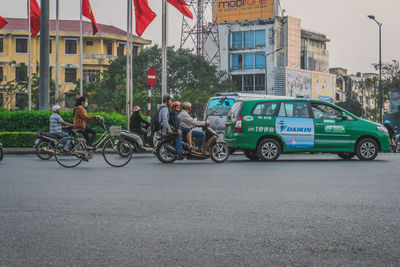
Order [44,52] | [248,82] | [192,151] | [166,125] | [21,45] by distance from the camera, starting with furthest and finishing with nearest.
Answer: [248,82], [21,45], [44,52], [192,151], [166,125]

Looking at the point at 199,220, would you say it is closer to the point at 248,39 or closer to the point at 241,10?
the point at 248,39

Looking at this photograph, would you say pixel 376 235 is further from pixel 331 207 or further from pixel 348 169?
pixel 348 169

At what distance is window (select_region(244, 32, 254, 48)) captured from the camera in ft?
230

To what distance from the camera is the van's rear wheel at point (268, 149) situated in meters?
16.4

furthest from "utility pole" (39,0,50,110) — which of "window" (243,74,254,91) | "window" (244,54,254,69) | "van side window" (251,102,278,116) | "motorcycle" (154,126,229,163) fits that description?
"window" (244,54,254,69)

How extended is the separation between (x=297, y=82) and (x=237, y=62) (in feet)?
24.9

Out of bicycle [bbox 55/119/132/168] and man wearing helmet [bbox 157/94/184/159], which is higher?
man wearing helmet [bbox 157/94/184/159]

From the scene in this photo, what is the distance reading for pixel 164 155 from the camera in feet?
51.3

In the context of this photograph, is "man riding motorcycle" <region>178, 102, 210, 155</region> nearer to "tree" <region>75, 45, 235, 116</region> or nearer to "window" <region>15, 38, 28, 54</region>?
"tree" <region>75, 45, 235, 116</region>

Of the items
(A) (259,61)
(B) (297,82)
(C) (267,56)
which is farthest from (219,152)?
(B) (297,82)

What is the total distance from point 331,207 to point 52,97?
4334 centimetres

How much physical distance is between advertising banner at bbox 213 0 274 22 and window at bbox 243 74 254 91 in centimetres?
709

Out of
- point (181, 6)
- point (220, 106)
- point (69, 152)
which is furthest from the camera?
point (181, 6)

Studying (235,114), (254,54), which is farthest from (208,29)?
(235,114)
